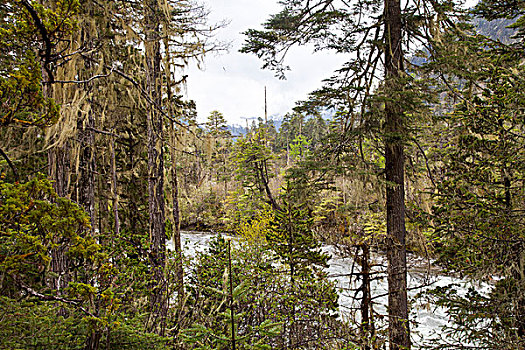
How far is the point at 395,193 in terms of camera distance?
5.30 m

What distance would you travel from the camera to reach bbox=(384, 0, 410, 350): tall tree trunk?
490 centimetres

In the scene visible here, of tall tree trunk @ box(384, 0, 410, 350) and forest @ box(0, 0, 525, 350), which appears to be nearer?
forest @ box(0, 0, 525, 350)

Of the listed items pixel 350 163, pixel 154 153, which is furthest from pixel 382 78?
pixel 154 153

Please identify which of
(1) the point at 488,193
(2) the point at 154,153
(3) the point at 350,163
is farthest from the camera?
(2) the point at 154,153

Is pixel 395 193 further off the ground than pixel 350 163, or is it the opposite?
pixel 350 163

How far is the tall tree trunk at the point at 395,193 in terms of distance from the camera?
193 inches

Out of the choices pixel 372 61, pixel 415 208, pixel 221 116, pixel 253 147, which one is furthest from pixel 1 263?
pixel 221 116

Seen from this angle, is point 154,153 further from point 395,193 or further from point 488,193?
point 488,193

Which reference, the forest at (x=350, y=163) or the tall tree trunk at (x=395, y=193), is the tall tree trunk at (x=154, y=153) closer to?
the forest at (x=350, y=163)

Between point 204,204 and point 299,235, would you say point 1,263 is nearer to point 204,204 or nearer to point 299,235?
point 299,235

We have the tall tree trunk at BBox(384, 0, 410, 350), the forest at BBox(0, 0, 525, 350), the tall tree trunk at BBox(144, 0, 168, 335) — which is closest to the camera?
the forest at BBox(0, 0, 525, 350)

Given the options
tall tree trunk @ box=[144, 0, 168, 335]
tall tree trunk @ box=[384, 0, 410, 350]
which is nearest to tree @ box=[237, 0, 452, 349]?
tall tree trunk @ box=[384, 0, 410, 350]

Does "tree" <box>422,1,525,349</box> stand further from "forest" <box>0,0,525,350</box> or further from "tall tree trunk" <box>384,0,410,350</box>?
"tall tree trunk" <box>384,0,410,350</box>

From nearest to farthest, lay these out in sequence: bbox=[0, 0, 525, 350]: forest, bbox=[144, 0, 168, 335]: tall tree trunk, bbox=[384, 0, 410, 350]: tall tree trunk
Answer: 1. bbox=[0, 0, 525, 350]: forest
2. bbox=[384, 0, 410, 350]: tall tree trunk
3. bbox=[144, 0, 168, 335]: tall tree trunk
